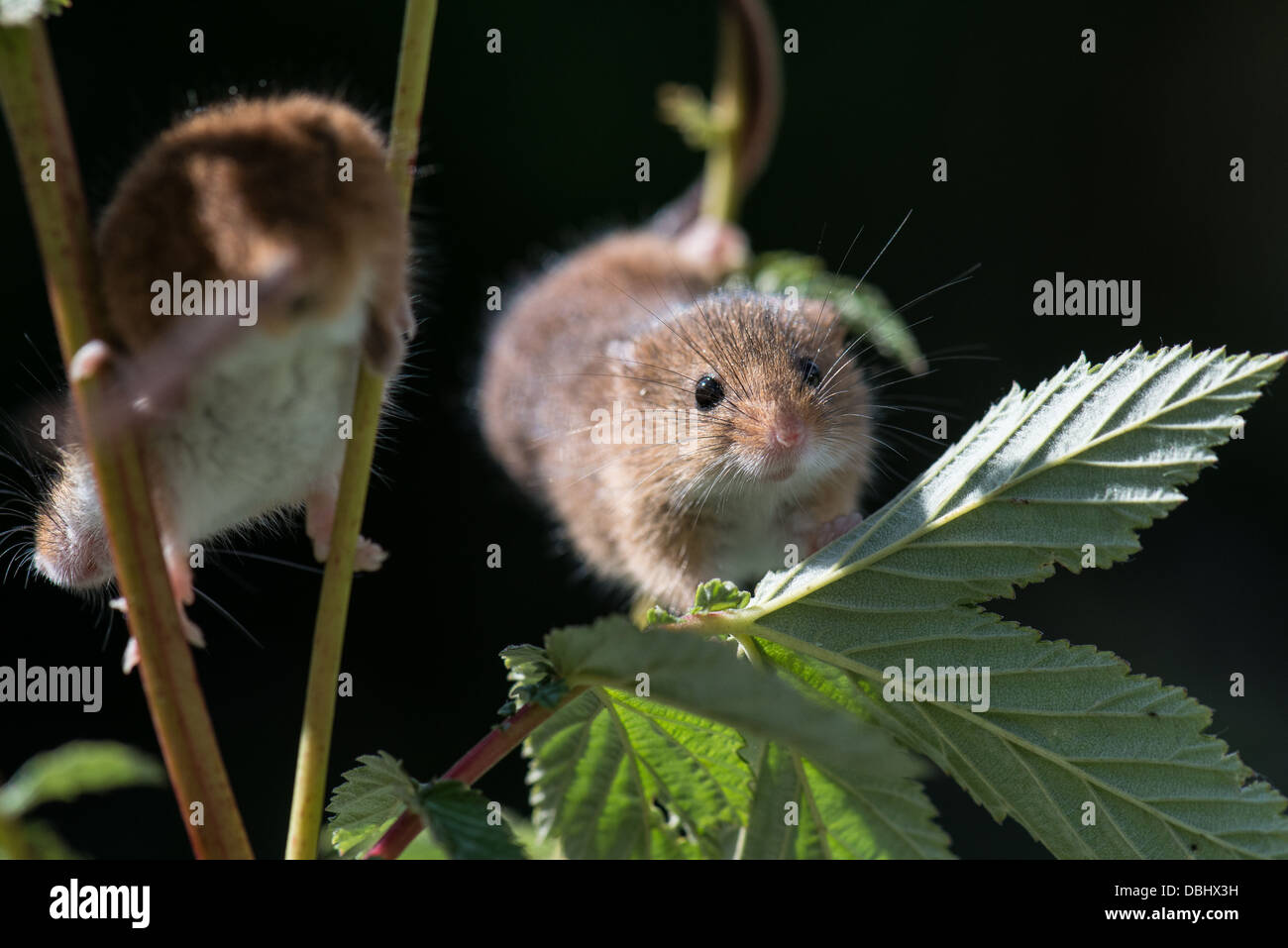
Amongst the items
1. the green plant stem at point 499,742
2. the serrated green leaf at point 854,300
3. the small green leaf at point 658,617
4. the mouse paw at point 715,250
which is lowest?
the green plant stem at point 499,742

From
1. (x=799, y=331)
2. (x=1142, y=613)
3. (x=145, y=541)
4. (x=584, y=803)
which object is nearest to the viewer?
(x=145, y=541)

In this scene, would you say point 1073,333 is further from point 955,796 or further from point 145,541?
point 145,541

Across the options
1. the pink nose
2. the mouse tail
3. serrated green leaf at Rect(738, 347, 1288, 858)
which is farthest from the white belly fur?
the mouse tail

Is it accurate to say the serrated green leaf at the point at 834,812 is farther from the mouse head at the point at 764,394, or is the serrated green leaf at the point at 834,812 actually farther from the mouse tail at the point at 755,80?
the mouse tail at the point at 755,80

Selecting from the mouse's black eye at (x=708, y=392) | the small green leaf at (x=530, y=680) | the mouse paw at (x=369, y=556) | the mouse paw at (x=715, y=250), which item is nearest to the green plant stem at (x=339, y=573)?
the small green leaf at (x=530, y=680)

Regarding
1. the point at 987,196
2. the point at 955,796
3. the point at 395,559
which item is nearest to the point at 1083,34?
the point at 987,196

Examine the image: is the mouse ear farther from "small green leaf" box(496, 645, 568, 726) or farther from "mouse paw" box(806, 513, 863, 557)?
"mouse paw" box(806, 513, 863, 557)
